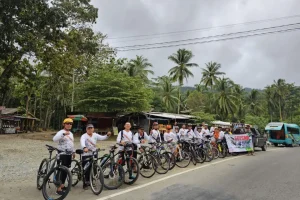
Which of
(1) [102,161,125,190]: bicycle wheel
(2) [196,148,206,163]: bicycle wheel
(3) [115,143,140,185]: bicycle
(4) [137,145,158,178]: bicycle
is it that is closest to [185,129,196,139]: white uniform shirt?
(2) [196,148,206,163]: bicycle wheel

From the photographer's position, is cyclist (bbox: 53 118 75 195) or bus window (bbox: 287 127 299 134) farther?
bus window (bbox: 287 127 299 134)

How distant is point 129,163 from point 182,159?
429cm

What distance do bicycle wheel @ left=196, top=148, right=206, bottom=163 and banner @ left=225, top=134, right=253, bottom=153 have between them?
450cm

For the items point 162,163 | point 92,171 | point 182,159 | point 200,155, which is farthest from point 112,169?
point 200,155

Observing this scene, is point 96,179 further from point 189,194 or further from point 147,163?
point 147,163

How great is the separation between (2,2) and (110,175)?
1031 centimetres

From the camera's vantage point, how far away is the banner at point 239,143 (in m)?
17.0

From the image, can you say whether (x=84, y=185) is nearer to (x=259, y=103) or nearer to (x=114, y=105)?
(x=114, y=105)

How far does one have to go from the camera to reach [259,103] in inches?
2815

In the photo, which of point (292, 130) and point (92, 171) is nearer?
point (92, 171)

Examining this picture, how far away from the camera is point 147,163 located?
9.41 meters

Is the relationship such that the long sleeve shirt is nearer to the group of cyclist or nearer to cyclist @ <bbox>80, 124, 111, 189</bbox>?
the group of cyclist

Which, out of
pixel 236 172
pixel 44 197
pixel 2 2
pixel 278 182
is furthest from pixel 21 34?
pixel 278 182

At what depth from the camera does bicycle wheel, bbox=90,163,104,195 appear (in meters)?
6.76
